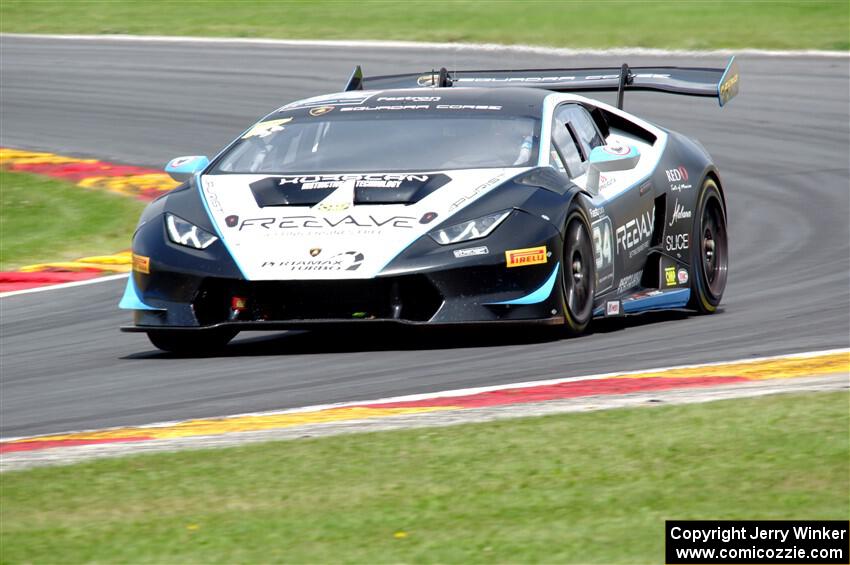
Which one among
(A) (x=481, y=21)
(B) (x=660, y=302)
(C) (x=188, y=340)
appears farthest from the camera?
(A) (x=481, y=21)

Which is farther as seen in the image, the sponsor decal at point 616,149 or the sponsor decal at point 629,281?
the sponsor decal at point 629,281

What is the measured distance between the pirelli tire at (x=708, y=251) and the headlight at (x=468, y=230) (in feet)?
7.27

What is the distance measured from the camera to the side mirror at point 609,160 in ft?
28.4

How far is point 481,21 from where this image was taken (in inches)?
1118

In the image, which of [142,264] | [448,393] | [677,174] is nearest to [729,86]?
[677,174]

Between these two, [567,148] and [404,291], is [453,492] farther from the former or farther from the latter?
[567,148]

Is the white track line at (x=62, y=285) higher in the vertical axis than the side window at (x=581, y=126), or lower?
lower

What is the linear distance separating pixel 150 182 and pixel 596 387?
9981 mm

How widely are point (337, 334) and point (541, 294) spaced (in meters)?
1.55
